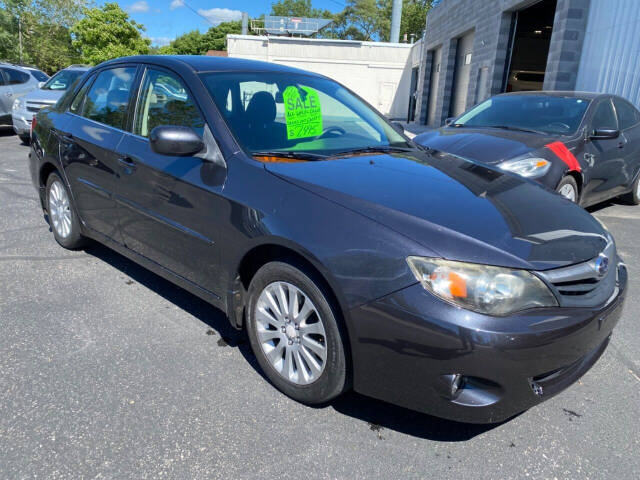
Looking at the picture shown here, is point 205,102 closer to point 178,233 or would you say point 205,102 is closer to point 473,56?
point 178,233

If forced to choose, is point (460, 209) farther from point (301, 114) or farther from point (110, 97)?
point (110, 97)

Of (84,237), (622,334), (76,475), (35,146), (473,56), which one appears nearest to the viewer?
(76,475)

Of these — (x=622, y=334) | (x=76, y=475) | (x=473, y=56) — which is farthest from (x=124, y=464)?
(x=473, y=56)

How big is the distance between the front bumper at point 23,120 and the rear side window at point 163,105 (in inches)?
328

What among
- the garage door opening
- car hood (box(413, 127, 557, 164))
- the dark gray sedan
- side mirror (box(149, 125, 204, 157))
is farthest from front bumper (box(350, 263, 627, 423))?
the garage door opening

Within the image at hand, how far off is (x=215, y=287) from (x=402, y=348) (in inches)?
47.7

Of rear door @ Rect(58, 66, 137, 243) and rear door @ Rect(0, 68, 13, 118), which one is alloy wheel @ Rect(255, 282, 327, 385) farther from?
rear door @ Rect(0, 68, 13, 118)

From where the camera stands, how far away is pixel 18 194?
6461mm

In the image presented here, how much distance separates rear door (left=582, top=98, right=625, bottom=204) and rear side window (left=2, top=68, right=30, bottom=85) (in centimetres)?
1326

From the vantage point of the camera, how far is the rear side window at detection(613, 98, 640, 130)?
626 cm

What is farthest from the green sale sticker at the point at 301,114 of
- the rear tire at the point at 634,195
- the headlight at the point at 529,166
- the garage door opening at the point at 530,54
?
the garage door opening at the point at 530,54

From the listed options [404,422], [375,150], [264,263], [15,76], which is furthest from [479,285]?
[15,76]

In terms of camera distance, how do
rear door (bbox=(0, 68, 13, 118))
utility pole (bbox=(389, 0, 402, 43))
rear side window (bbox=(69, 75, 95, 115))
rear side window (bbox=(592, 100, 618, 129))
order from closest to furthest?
1. rear side window (bbox=(69, 75, 95, 115))
2. rear side window (bbox=(592, 100, 618, 129))
3. rear door (bbox=(0, 68, 13, 118))
4. utility pole (bbox=(389, 0, 402, 43))

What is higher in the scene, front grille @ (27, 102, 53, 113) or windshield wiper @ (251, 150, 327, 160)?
windshield wiper @ (251, 150, 327, 160)
